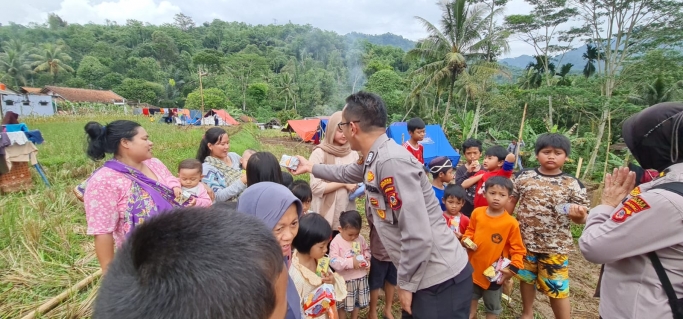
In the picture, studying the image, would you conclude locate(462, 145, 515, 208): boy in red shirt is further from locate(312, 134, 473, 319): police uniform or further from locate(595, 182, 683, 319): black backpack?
locate(595, 182, 683, 319): black backpack

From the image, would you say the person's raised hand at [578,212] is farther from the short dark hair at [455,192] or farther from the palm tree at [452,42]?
the palm tree at [452,42]

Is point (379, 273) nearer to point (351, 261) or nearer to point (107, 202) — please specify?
point (351, 261)

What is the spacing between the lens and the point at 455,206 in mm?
2961

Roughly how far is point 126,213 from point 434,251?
74.9 inches

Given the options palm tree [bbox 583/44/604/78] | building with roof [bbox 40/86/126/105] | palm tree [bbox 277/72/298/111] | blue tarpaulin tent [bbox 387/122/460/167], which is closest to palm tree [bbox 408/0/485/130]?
blue tarpaulin tent [bbox 387/122/460/167]

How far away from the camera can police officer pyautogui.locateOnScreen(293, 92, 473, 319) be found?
1634 millimetres

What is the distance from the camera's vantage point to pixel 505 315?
302cm

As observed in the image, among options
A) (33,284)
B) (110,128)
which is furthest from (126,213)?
(33,284)

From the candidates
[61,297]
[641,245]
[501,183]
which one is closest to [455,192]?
[501,183]

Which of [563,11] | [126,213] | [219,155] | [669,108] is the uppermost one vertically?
[563,11]

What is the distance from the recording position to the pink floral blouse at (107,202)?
1.89m

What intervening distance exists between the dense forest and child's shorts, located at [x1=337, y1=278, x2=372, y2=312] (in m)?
8.39

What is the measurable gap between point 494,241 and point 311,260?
60.0 inches

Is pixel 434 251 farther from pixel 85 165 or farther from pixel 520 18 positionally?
pixel 520 18
